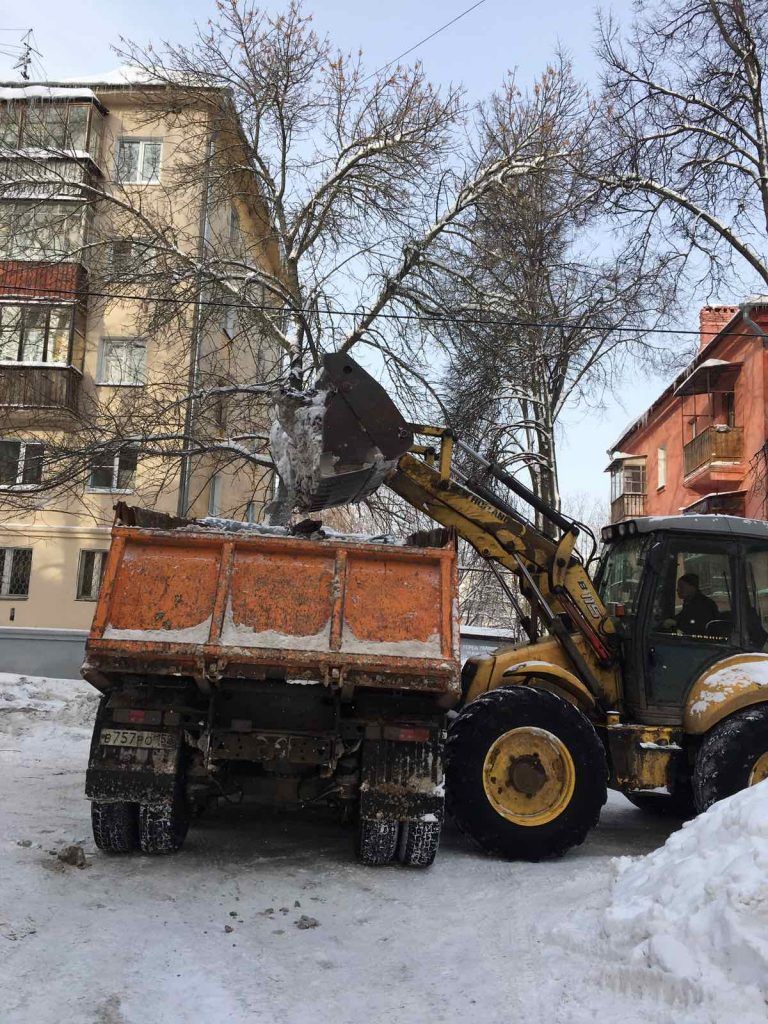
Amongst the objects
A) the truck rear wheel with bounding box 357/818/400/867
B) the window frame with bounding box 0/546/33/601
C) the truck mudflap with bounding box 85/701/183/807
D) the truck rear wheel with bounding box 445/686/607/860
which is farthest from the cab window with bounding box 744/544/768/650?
the window frame with bounding box 0/546/33/601

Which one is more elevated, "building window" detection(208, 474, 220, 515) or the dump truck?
"building window" detection(208, 474, 220, 515)

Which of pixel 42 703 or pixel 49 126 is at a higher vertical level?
pixel 49 126

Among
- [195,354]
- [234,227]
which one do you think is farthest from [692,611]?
[234,227]

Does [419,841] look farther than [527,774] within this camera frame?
No

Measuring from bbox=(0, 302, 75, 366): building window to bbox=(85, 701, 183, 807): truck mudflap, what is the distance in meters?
16.4

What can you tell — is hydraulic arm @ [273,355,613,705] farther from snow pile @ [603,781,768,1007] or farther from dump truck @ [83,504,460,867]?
snow pile @ [603,781,768,1007]

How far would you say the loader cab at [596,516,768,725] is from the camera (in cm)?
680

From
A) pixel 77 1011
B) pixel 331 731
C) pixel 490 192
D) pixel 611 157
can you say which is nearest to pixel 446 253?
pixel 490 192

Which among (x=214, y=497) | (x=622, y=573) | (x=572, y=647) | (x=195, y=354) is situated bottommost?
(x=572, y=647)

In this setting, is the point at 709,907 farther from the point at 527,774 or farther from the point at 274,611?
the point at 274,611

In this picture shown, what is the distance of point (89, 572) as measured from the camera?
21297 millimetres

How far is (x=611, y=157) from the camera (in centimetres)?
1595

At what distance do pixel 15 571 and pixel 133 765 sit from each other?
17.3 metres

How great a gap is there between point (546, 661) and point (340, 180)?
13.1 metres
